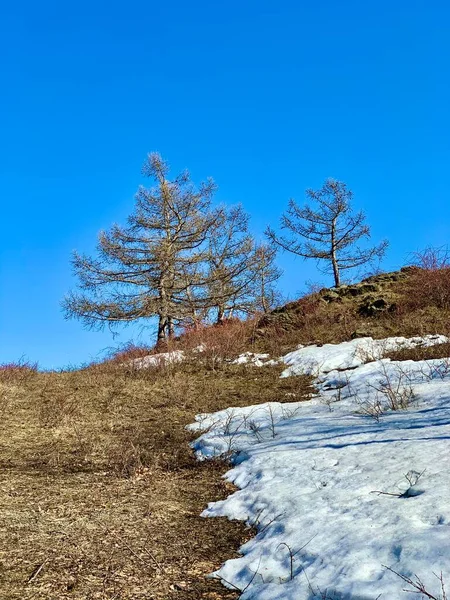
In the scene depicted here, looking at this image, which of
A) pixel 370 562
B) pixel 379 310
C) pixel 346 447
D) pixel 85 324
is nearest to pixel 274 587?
pixel 370 562

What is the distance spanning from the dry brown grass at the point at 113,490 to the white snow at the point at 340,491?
0.89 feet

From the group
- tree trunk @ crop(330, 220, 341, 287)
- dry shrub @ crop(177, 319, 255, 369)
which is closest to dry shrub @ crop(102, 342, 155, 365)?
dry shrub @ crop(177, 319, 255, 369)

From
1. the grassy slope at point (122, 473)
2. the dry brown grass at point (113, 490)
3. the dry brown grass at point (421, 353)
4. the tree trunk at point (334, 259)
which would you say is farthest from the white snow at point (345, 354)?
the tree trunk at point (334, 259)

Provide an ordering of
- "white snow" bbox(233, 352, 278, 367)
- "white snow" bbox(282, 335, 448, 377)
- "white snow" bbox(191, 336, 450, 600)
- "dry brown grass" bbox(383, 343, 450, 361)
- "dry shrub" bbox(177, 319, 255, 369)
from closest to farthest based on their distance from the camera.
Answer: "white snow" bbox(191, 336, 450, 600) < "dry brown grass" bbox(383, 343, 450, 361) < "white snow" bbox(282, 335, 448, 377) < "white snow" bbox(233, 352, 278, 367) < "dry shrub" bbox(177, 319, 255, 369)

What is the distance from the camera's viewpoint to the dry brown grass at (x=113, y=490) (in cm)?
301

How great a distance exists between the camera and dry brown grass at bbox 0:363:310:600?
3.01 metres

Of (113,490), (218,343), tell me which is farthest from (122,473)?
(218,343)

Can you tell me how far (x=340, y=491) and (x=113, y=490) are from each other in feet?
7.01

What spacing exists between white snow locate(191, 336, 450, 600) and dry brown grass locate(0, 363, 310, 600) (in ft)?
0.89

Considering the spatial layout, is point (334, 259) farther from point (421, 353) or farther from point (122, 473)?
point (122, 473)

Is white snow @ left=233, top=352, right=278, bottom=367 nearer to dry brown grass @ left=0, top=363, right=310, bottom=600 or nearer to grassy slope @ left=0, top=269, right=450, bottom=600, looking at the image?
grassy slope @ left=0, top=269, right=450, bottom=600

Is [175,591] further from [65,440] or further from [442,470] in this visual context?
[65,440]

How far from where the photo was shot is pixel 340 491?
12.4 feet

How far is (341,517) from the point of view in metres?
3.36
